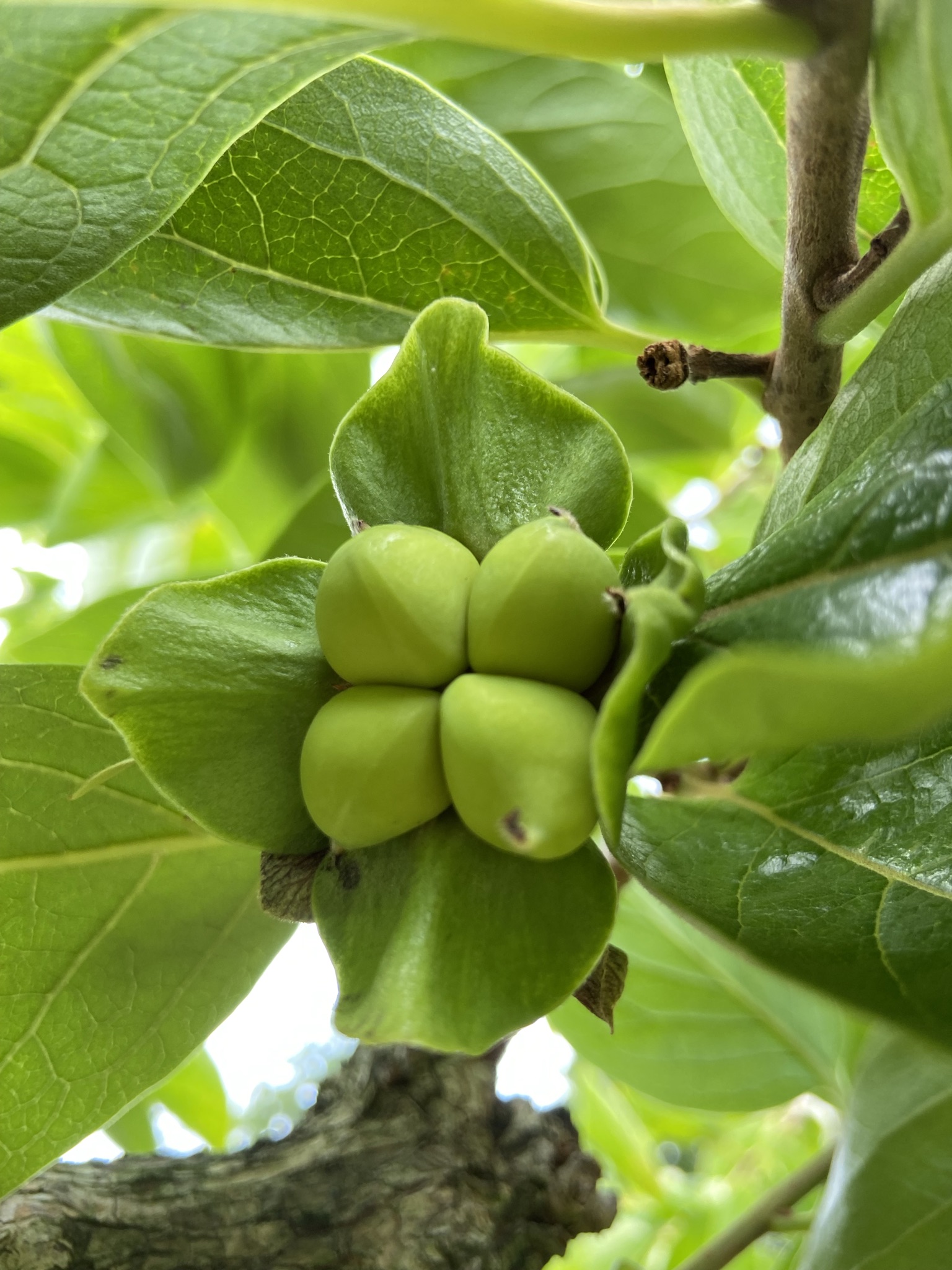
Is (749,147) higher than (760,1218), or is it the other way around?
(749,147)

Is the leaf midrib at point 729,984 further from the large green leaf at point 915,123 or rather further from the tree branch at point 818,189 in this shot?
the large green leaf at point 915,123

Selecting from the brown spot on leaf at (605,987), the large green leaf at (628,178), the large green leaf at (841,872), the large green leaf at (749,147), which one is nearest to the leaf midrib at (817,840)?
the large green leaf at (841,872)

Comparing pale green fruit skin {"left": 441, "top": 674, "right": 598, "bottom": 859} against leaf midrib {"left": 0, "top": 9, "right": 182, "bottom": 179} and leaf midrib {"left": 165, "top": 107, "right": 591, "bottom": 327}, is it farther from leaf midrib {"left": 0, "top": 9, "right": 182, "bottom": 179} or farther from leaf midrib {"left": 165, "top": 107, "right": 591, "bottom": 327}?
leaf midrib {"left": 165, "top": 107, "right": 591, "bottom": 327}

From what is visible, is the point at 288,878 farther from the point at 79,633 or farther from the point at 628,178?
the point at 628,178

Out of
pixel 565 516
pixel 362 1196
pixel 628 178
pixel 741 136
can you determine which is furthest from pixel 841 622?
pixel 628 178

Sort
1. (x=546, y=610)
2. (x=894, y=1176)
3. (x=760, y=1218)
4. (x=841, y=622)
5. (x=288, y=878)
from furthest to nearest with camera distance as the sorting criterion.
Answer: (x=760, y=1218) < (x=894, y=1176) < (x=288, y=878) < (x=546, y=610) < (x=841, y=622)

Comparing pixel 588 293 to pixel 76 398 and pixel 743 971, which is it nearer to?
pixel 743 971

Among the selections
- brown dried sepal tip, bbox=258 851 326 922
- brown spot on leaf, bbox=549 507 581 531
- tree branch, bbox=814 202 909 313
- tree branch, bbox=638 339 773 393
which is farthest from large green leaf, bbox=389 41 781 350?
brown dried sepal tip, bbox=258 851 326 922
